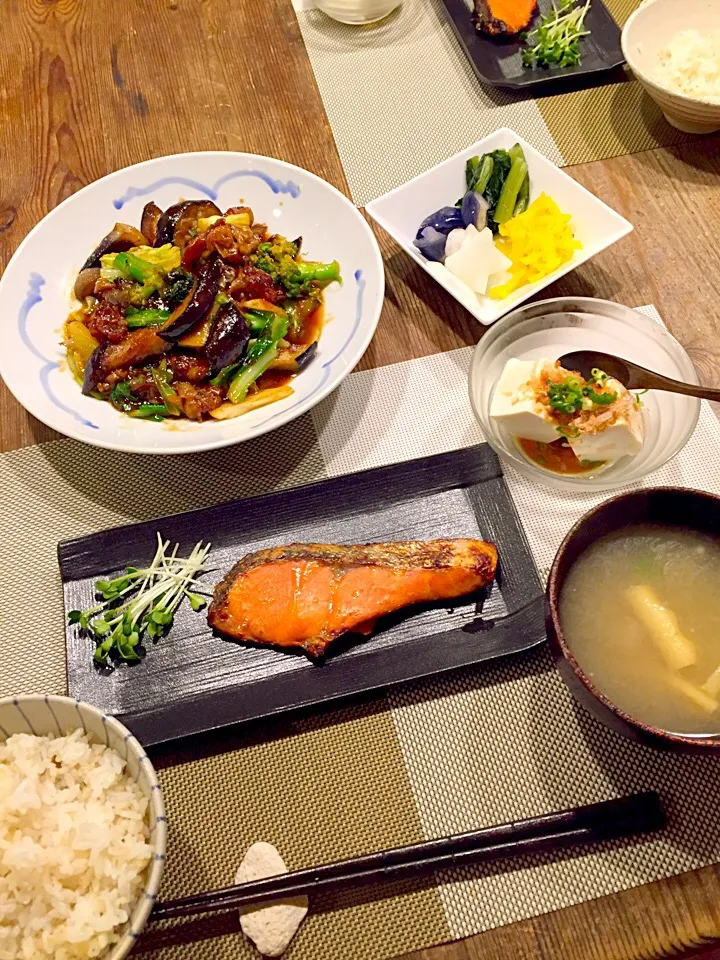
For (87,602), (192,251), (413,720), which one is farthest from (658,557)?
(192,251)

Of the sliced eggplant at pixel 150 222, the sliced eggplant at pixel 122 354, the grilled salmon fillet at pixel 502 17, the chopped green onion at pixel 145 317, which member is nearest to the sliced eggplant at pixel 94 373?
the sliced eggplant at pixel 122 354

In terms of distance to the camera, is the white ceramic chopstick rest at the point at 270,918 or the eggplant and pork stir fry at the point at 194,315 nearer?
the white ceramic chopstick rest at the point at 270,918

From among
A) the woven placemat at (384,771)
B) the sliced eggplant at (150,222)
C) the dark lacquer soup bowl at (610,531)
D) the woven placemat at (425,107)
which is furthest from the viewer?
the woven placemat at (425,107)

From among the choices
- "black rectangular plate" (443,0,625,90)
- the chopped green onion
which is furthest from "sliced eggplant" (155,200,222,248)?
"black rectangular plate" (443,0,625,90)

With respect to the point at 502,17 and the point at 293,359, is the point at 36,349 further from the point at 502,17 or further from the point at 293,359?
the point at 502,17

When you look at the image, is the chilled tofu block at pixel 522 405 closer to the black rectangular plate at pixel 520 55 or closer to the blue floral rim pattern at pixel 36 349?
the blue floral rim pattern at pixel 36 349

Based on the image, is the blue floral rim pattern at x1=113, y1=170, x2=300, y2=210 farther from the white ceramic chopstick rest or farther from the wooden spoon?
the white ceramic chopstick rest
